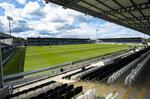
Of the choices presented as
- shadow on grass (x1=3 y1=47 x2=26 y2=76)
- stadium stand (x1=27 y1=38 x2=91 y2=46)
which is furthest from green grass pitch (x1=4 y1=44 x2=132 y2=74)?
stadium stand (x1=27 y1=38 x2=91 y2=46)

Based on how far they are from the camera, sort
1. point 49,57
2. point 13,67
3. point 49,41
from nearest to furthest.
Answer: point 13,67 → point 49,57 → point 49,41

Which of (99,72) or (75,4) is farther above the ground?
(75,4)

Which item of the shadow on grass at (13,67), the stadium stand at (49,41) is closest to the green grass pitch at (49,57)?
the shadow on grass at (13,67)

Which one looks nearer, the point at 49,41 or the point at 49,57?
the point at 49,57

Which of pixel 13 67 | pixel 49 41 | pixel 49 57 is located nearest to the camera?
pixel 13 67

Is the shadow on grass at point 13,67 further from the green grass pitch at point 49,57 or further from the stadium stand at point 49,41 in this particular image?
the stadium stand at point 49,41

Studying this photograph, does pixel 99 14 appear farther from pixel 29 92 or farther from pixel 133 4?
pixel 29 92

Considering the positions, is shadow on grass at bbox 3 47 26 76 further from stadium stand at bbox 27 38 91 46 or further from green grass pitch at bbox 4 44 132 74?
stadium stand at bbox 27 38 91 46

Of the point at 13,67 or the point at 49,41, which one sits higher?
the point at 49,41

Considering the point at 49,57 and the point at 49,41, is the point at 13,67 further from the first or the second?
the point at 49,41

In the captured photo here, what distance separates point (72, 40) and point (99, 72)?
14360 cm

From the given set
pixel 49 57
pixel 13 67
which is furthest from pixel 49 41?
pixel 13 67

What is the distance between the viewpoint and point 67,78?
46.9 feet

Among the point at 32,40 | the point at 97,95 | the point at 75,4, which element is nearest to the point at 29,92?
the point at 97,95
